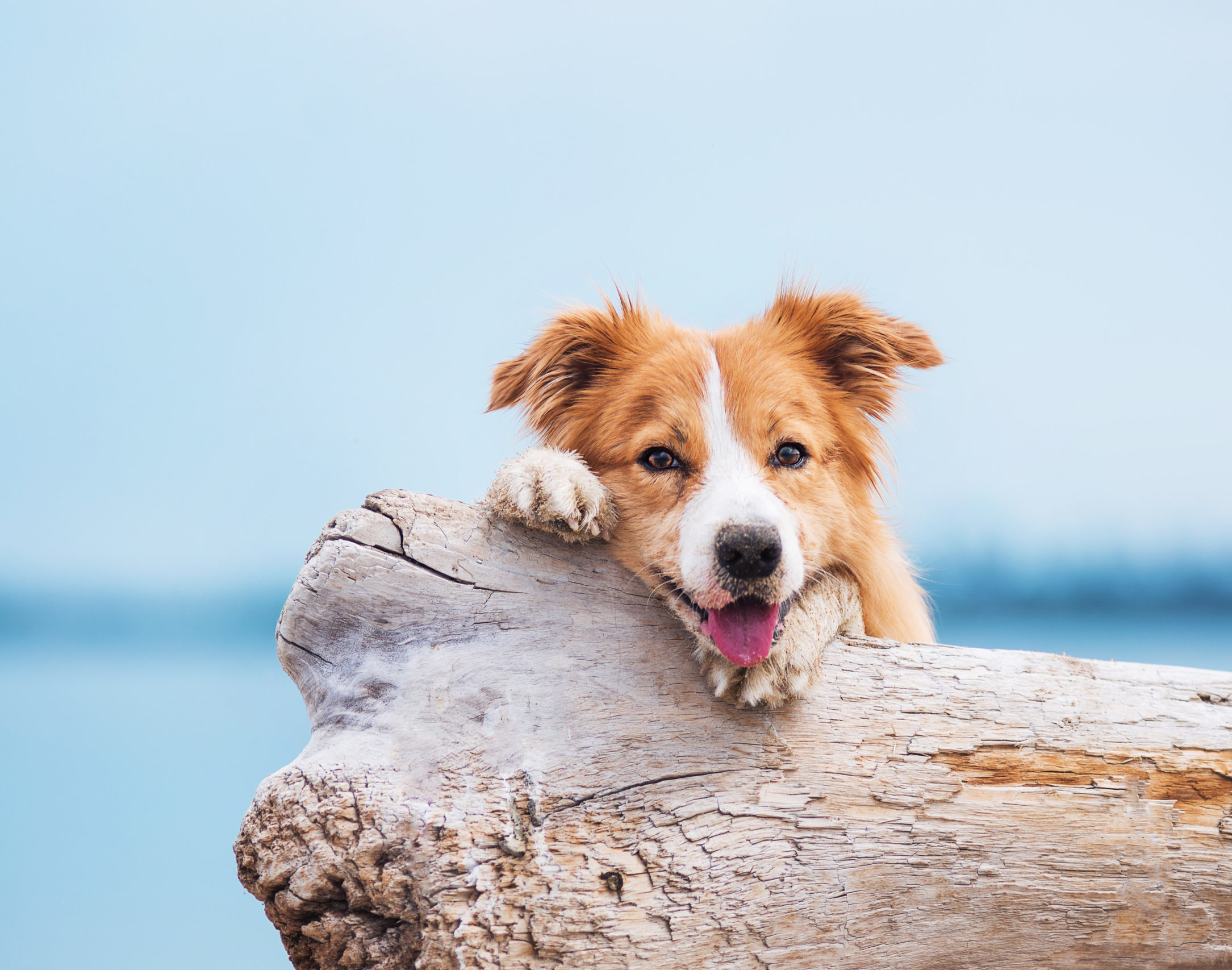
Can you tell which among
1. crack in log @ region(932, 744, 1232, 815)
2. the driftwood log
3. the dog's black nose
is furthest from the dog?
crack in log @ region(932, 744, 1232, 815)

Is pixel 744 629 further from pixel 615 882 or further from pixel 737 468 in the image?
pixel 615 882

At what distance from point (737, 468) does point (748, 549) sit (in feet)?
1.19

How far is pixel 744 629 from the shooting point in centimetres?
222

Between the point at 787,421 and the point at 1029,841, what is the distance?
46.9 inches

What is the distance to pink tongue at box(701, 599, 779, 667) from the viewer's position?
218cm

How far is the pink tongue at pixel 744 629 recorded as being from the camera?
7.16 ft

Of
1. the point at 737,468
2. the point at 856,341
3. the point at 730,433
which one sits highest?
the point at 856,341

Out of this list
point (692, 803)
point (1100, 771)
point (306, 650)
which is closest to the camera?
point (692, 803)

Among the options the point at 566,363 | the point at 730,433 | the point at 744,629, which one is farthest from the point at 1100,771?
the point at 566,363

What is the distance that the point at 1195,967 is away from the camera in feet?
7.02

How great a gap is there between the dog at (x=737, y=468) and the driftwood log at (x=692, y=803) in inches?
5.4

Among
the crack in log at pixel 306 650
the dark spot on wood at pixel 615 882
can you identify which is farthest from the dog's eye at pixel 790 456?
the crack in log at pixel 306 650

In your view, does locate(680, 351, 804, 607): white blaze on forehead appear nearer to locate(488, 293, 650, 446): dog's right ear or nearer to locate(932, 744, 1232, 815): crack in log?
locate(488, 293, 650, 446): dog's right ear

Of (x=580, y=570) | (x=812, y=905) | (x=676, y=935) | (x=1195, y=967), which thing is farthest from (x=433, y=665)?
(x=1195, y=967)
